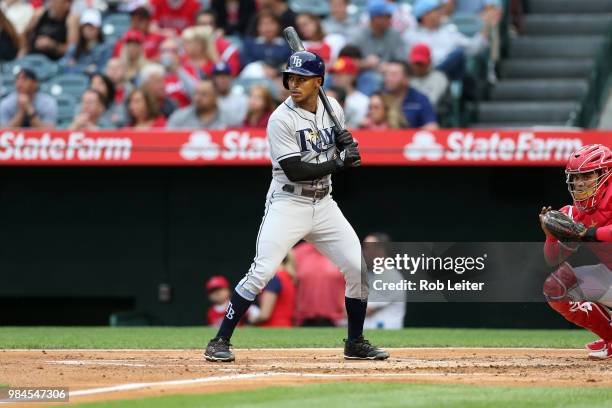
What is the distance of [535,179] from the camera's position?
11508mm

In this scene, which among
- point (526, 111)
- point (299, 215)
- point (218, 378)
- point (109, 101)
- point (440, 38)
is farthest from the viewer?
point (526, 111)

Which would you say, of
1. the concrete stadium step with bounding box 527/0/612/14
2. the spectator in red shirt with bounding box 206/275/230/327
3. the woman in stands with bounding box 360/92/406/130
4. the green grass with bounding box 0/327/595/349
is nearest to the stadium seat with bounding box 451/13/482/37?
the concrete stadium step with bounding box 527/0/612/14

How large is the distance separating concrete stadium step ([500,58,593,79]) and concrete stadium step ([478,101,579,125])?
55 centimetres

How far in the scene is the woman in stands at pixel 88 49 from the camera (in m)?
13.6

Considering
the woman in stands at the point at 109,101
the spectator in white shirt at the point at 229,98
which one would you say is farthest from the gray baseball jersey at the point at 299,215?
the woman in stands at the point at 109,101

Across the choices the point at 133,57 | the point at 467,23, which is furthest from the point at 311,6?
the point at 133,57

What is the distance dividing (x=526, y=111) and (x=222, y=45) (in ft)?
11.0

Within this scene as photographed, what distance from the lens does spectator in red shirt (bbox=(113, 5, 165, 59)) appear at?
13.4 m

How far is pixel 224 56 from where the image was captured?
13.2 meters

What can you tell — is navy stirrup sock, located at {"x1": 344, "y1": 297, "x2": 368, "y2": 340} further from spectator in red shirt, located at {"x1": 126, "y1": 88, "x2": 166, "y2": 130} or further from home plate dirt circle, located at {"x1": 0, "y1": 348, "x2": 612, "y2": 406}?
spectator in red shirt, located at {"x1": 126, "y1": 88, "x2": 166, "y2": 130}

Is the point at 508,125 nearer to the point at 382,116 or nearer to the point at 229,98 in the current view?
the point at 382,116

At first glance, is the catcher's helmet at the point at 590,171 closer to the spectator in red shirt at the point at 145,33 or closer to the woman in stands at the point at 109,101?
the woman in stands at the point at 109,101

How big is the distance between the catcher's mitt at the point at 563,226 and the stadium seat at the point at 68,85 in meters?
7.27

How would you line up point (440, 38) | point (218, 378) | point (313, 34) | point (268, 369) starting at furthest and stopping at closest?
point (440, 38) → point (313, 34) → point (268, 369) → point (218, 378)
